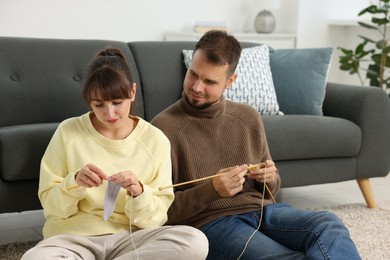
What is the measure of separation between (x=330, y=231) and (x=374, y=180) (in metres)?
2.32

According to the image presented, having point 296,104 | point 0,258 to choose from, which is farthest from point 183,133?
point 296,104

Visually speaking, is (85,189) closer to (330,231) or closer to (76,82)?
(330,231)

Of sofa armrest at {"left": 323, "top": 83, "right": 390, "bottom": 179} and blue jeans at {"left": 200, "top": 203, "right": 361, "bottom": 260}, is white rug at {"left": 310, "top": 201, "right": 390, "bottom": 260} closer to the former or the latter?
sofa armrest at {"left": 323, "top": 83, "right": 390, "bottom": 179}

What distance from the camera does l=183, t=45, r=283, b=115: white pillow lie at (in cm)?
332

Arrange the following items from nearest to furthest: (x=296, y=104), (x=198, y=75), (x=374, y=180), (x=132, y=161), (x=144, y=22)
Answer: (x=132, y=161), (x=198, y=75), (x=296, y=104), (x=374, y=180), (x=144, y=22)

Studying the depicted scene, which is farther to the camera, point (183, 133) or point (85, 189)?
point (183, 133)

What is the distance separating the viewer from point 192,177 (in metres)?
2.19

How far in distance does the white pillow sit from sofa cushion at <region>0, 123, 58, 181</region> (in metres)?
1.02

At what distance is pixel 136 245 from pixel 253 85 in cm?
158

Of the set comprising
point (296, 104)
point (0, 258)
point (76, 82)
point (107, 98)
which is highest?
point (107, 98)

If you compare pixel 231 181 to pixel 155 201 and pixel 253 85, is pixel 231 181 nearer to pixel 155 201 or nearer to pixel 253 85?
pixel 155 201

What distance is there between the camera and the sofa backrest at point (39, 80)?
114 inches

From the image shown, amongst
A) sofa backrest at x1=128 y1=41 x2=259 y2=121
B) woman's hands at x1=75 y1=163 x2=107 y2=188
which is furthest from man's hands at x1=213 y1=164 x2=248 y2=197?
sofa backrest at x1=128 y1=41 x2=259 y2=121

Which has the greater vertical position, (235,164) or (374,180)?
(235,164)
